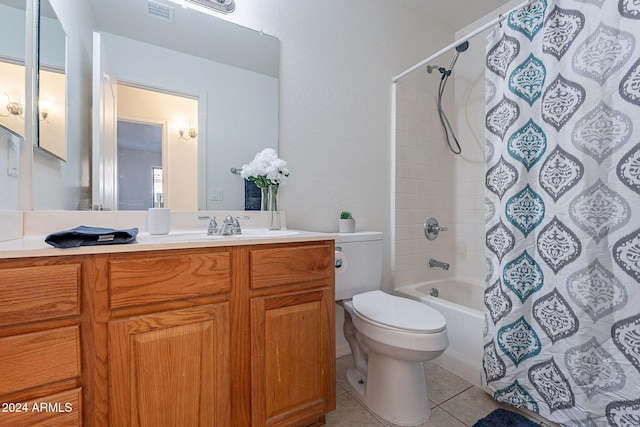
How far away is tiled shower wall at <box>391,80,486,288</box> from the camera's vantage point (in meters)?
2.21

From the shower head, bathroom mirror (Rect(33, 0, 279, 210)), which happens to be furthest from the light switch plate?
the shower head

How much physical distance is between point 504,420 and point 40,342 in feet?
5.82

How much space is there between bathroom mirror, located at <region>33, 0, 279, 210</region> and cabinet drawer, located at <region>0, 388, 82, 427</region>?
74 centimetres

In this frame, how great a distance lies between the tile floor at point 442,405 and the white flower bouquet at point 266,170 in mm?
1184

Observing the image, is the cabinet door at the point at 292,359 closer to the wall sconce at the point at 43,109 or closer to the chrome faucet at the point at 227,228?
the chrome faucet at the point at 227,228

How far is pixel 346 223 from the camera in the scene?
184 centimetres

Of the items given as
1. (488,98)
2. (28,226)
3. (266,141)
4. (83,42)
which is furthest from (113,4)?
(488,98)

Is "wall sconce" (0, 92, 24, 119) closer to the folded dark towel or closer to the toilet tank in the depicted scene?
the folded dark towel

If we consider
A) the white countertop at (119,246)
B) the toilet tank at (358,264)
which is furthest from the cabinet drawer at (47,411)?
the toilet tank at (358,264)

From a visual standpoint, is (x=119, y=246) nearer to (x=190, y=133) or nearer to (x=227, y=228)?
(x=227, y=228)

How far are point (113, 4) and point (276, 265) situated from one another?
1.40 metres

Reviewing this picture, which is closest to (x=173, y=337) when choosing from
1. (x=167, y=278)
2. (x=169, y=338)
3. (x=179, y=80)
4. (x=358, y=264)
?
(x=169, y=338)

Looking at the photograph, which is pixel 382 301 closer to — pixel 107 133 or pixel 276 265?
pixel 276 265

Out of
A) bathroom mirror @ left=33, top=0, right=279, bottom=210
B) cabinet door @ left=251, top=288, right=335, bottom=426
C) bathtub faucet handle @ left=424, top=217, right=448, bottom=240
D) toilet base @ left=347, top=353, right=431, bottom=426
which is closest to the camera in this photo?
cabinet door @ left=251, top=288, right=335, bottom=426
